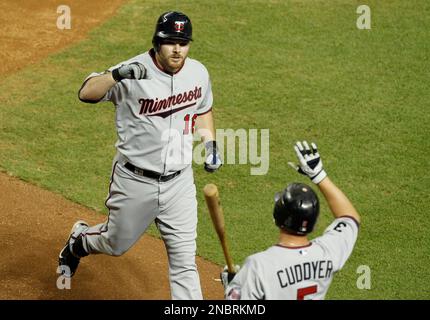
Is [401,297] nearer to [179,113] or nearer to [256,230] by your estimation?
[256,230]

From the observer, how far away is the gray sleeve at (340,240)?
200 inches

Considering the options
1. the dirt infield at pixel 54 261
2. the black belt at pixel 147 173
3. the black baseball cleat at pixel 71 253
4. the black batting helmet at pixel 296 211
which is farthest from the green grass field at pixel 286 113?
the black batting helmet at pixel 296 211

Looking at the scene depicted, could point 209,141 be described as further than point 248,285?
Yes

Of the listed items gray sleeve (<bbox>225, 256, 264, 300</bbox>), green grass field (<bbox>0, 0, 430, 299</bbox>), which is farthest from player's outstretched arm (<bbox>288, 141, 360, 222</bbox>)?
green grass field (<bbox>0, 0, 430, 299</bbox>)

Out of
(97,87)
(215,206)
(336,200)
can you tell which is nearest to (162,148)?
(97,87)

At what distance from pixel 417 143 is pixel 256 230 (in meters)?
2.39

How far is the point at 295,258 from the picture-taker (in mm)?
4934

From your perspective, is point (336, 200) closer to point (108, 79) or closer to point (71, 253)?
point (108, 79)

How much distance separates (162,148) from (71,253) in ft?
4.19

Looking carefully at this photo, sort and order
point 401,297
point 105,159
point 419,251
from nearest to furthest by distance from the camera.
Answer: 1. point 401,297
2. point 419,251
3. point 105,159

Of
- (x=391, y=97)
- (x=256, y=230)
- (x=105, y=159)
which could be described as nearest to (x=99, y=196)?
(x=105, y=159)

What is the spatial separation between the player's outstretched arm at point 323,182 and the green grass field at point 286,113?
228 cm

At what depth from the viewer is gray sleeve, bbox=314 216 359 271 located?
200 inches

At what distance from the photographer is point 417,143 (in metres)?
9.62
